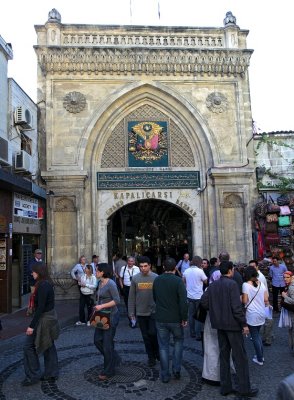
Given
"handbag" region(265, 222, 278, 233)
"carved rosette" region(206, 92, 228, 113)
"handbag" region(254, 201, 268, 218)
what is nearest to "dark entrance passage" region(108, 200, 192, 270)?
"handbag" region(254, 201, 268, 218)

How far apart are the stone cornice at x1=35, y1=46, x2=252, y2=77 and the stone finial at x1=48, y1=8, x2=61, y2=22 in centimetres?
120

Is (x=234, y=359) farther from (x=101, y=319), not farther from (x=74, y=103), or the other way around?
(x=74, y=103)

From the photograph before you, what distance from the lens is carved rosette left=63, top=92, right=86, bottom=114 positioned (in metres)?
13.8

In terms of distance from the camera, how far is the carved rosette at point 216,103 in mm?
14367

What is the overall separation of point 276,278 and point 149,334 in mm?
5104

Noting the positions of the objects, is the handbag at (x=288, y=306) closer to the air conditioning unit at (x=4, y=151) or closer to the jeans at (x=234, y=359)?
the jeans at (x=234, y=359)

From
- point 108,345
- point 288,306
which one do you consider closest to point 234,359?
point 108,345

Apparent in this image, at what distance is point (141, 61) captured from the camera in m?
14.0

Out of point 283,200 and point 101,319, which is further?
point 283,200

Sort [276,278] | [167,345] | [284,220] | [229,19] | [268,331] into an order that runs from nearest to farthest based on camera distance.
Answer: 1. [167,345]
2. [268,331]
3. [276,278]
4. [284,220]
5. [229,19]

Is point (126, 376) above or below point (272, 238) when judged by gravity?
below

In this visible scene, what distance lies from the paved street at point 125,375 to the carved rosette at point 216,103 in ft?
30.7

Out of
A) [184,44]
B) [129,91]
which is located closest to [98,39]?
[129,91]

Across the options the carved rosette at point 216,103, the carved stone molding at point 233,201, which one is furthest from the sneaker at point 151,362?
the carved rosette at point 216,103
